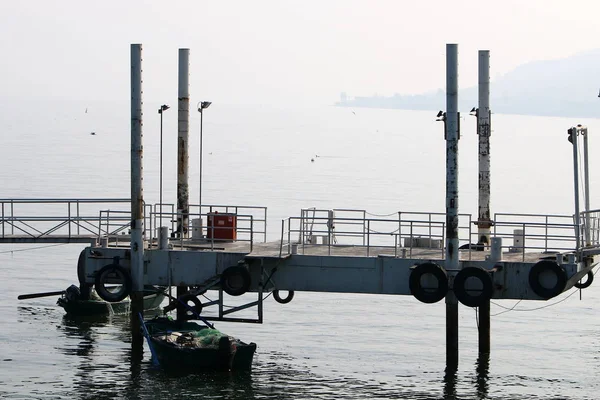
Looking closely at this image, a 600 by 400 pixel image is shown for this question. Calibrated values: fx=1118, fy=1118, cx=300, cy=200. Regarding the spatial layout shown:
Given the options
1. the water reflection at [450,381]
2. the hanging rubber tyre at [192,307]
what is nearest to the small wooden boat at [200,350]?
the hanging rubber tyre at [192,307]

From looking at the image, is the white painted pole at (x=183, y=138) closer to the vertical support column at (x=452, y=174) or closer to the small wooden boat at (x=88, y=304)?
the small wooden boat at (x=88, y=304)

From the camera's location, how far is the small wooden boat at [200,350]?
1393 inches

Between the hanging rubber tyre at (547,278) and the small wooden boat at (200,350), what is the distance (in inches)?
367

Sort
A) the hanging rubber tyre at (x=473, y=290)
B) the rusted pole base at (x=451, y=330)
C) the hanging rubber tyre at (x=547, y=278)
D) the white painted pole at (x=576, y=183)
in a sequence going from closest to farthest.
Answer: the hanging rubber tyre at (x=547, y=278) < the hanging rubber tyre at (x=473, y=290) < the white painted pole at (x=576, y=183) < the rusted pole base at (x=451, y=330)

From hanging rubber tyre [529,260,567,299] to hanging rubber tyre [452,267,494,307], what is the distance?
1293 mm

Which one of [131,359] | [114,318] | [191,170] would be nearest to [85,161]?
[191,170]

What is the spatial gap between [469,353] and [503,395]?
7040mm

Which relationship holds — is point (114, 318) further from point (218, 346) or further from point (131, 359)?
point (218, 346)

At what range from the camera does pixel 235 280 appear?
35.2 metres

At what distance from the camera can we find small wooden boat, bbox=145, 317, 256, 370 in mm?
35375

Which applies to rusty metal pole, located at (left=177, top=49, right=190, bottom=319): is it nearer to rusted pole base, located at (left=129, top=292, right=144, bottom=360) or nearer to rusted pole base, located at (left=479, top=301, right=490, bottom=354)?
rusted pole base, located at (left=129, top=292, right=144, bottom=360)

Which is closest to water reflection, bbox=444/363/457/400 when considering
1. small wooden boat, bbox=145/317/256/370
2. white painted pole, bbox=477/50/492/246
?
white painted pole, bbox=477/50/492/246

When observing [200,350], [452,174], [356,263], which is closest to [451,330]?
[356,263]

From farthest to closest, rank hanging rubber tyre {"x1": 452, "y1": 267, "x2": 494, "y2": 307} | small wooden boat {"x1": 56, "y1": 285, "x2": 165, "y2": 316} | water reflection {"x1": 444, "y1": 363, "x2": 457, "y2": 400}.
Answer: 1. small wooden boat {"x1": 56, "y1": 285, "x2": 165, "y2": 316}
2. water reflection {"x1": 444, "y1": 363, "x2": 457, "y2": 400}
3. hanging rubber tyre {"x1": 452, "y1": 267, "x2": 494, "y2": 307}
